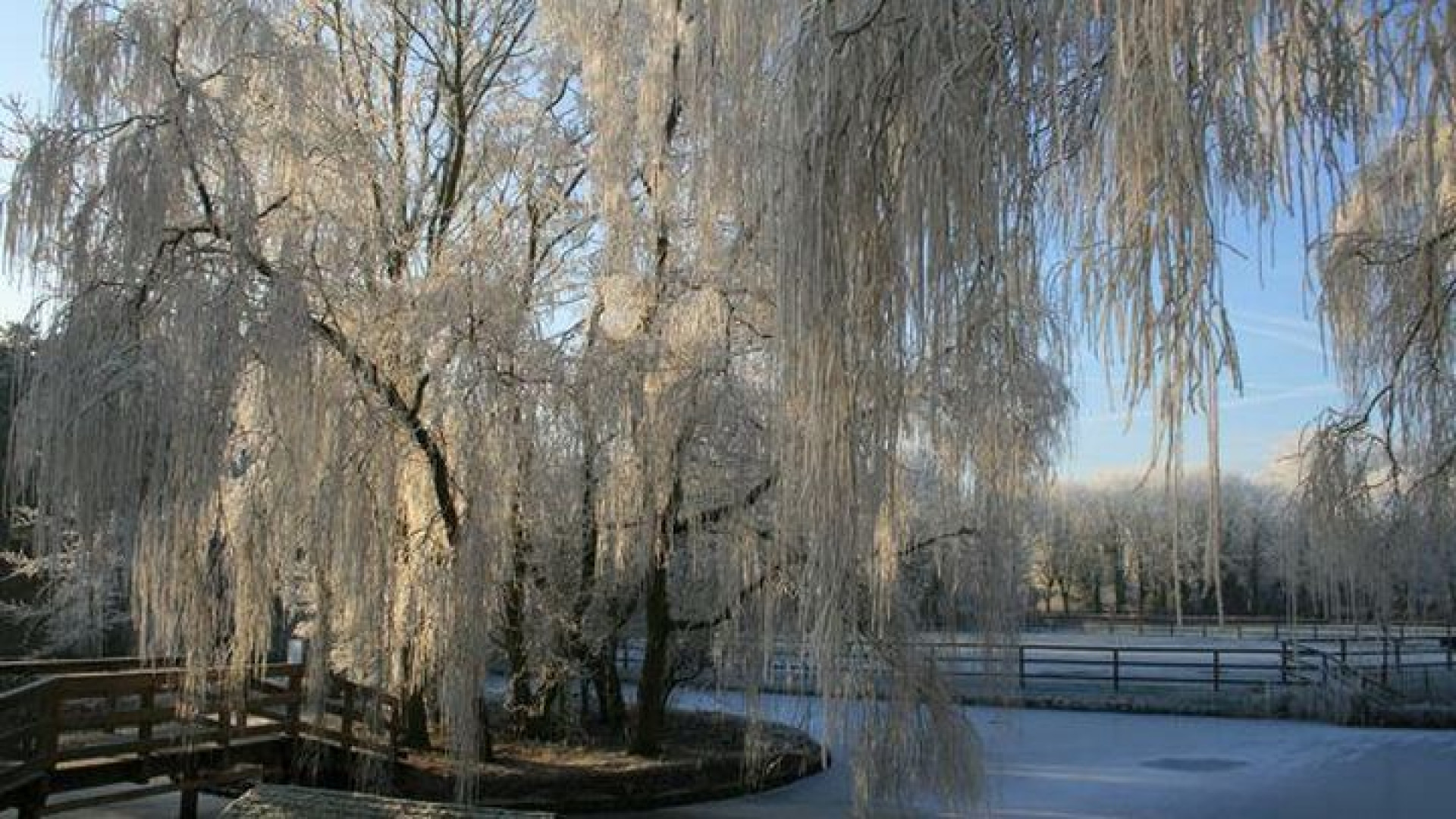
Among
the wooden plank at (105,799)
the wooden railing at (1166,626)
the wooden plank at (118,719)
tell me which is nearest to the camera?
the wooden plank at (105,799)

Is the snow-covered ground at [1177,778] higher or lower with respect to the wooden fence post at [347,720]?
lower

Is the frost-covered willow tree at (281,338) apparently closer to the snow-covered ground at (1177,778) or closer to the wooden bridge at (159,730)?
the wooden bridge at (159,730)

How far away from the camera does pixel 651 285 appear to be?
29.2 feet

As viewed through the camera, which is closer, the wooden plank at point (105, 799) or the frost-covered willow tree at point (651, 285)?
the frost-covered willow tree at point (651, 285)

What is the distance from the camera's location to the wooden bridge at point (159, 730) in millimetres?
7500

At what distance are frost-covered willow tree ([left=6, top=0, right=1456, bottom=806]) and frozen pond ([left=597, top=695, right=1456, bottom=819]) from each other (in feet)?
5.42

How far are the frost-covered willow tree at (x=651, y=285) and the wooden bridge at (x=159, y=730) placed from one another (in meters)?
0.58

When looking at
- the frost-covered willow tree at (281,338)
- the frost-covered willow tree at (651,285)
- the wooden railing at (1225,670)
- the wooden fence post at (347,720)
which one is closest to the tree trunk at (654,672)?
the frost-covered willow tree at (651,285)

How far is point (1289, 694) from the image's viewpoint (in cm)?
1586

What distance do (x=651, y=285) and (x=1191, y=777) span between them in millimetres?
6440

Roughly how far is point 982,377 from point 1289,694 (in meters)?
15.3

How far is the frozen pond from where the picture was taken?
30.8 ft

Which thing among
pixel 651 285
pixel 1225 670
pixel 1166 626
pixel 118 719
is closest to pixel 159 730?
pixel 118 719

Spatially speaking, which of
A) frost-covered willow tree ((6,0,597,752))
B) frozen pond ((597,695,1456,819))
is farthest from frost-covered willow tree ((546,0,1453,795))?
frozen pond ((597,695,1456,819))
